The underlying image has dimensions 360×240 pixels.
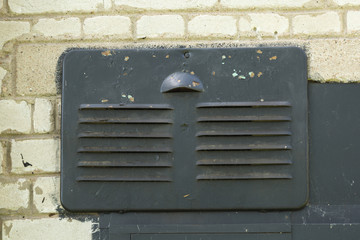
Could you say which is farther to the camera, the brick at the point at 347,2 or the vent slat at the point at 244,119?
the brick at the point at 347,2

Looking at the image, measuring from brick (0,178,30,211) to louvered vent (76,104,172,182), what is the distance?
0.95 ft

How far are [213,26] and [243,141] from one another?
58cm

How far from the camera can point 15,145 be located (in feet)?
6.02

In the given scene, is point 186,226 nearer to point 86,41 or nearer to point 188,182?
point 188,182

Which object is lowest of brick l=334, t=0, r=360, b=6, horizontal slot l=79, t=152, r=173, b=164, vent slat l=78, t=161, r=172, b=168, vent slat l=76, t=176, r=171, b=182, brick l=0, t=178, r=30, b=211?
brick l=0, t=178, r=30, b=211

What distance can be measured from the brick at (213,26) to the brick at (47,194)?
99cm

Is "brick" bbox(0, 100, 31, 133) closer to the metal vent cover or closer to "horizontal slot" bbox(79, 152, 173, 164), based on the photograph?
the metal vent cover

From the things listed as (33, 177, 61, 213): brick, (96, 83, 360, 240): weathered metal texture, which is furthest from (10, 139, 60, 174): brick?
(96, 83, 360, 240): weathered metal texture

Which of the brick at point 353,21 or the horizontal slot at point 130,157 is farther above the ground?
the brick at point 353,21

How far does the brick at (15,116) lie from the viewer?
6.02 ft

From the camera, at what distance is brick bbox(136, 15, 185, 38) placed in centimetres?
185

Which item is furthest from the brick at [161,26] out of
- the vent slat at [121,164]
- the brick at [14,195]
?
the brick at [14,195]

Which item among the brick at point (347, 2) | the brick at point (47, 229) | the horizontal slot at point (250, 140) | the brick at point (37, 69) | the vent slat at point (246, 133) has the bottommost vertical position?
the brick at point (47, 229)

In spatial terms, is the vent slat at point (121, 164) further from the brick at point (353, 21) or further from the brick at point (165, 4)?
the brick at point (353, 21)
